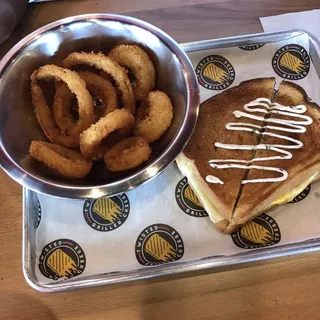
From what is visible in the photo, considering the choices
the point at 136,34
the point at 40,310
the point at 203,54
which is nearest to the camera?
the point at 40,310

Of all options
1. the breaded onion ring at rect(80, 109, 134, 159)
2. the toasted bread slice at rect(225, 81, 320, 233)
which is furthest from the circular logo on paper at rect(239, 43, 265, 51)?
the breaded onion ring at rect(80, 109, 134, 159)

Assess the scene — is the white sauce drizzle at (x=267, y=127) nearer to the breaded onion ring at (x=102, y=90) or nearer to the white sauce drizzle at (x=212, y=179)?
the white sauce drizzle at (x=212, y=179)

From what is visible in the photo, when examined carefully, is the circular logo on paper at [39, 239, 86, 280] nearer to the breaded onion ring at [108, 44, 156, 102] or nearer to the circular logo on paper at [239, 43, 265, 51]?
the breaded onion ring at [108, 44, 156, 102]

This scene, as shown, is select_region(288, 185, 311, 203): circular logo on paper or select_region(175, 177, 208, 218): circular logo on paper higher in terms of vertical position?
select_region(288, 185, 311, 203): circular logo on paper

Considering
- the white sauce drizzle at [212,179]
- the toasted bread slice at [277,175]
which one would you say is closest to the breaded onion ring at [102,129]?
the white sauce drizzle at [212,179]

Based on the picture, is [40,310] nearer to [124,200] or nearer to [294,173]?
[124,200]

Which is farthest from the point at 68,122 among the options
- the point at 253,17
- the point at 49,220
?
the point at 253,17
